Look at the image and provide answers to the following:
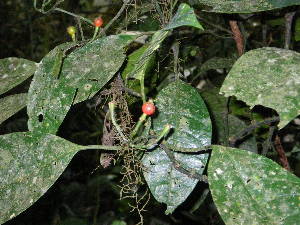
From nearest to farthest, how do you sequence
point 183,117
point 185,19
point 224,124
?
point 185,19 → point 183,117 → point 224,124

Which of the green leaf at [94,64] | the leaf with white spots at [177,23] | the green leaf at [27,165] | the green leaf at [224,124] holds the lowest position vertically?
the green leaf at [224,124]

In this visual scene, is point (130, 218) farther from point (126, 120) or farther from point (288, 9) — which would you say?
point (288, 9)

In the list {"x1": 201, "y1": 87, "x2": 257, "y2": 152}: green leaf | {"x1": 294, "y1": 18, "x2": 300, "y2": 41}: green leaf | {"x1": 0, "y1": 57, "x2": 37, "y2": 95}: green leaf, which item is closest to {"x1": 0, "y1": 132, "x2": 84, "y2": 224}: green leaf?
{"x1": 0, "y1": 57, "x2": 37, "y2": 95}: green leaf

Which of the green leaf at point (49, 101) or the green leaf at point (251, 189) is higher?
the green leaf at point (49, 101)

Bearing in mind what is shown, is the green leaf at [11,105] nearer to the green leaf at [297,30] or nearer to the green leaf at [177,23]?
the green leaf at [177,23]

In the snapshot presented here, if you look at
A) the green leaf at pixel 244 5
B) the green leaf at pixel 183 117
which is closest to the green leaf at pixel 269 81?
the green leaf at pixel 244 5

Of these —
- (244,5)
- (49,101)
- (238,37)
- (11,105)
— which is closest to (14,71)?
(11,105)

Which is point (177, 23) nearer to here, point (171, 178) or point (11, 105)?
point (171, 178)
